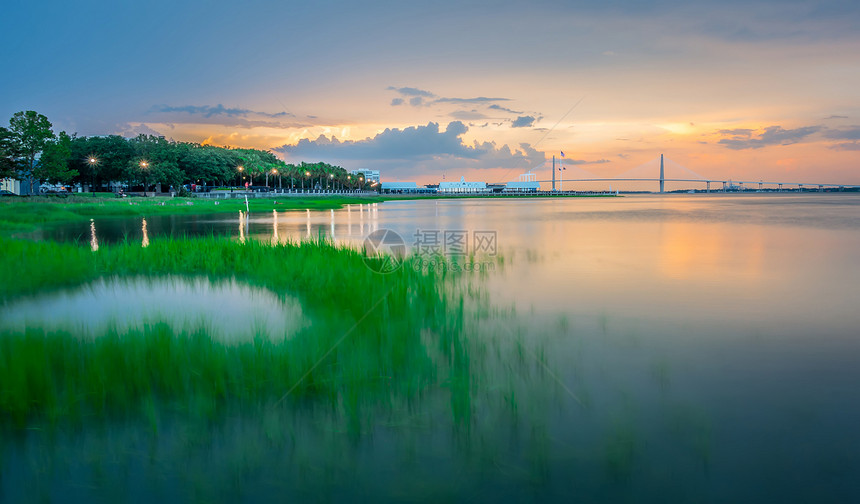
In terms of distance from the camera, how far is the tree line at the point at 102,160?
253ft

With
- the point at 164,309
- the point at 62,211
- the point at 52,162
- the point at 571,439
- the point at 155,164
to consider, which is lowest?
the point at 571,439

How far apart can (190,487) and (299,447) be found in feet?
3.81

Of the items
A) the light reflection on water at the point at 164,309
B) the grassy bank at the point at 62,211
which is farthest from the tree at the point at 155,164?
the light reflection on water at the point at 164,309

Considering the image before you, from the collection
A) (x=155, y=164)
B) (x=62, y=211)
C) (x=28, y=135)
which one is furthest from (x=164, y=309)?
(x=155, y=164)

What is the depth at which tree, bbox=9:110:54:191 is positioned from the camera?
76.6m

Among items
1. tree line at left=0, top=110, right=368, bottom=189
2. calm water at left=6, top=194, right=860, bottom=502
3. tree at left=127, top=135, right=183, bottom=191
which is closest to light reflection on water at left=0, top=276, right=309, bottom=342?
calm water at left=6, top=194, right=860, bottom=502

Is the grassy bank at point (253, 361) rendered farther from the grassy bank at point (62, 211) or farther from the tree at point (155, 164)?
the tree at point (155, 164)

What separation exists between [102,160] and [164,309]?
130 m

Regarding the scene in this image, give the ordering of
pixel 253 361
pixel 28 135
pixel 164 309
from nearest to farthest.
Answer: pixel 253 361 < pixel 164 309 < pixel 28 135

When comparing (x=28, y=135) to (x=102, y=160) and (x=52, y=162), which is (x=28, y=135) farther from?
(x=102, y=160)

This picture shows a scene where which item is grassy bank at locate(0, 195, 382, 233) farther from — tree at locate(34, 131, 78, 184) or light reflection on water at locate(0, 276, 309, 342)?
light reflection on water at locate(0, 276, 309, 342)

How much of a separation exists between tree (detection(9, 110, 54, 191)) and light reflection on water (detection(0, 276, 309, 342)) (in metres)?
81.5

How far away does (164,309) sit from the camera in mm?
12109

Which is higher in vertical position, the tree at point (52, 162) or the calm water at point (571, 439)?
the tree at point (52, 162)
